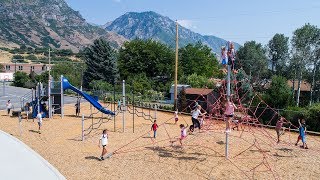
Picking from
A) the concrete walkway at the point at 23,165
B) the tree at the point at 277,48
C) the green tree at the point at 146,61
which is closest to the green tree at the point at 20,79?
the green tree at the point at 146,61

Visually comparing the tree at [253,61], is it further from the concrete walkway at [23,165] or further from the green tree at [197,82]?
the concrete walkway at [23,165]

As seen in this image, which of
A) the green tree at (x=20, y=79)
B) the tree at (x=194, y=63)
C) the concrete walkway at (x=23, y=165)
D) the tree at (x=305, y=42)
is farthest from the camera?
the tree at (x=194, y=63)

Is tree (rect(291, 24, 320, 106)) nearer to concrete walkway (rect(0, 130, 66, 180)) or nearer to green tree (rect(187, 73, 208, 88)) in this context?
green tree (rect(187, 73, 208, 88))

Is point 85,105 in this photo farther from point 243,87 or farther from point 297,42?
point 297,42

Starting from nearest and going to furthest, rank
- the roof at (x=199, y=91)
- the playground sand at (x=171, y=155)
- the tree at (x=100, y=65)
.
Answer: the playground sand at (x=171, y=155)
the roof at (x=199, y=91)
the tree at (x=100, y=65)

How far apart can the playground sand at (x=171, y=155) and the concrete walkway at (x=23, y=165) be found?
0.68 meters

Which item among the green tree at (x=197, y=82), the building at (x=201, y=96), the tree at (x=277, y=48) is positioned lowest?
the building at (x=201, y=96)

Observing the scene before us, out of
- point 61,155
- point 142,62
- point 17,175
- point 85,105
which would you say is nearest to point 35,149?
point 61,155

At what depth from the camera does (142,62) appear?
181 feet

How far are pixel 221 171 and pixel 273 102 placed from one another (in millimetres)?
15836

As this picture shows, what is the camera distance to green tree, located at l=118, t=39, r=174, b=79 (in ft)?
179

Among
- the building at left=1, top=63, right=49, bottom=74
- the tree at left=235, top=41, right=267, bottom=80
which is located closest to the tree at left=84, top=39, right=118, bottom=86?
the tree at left=235, top=41, right=267, bottom=80

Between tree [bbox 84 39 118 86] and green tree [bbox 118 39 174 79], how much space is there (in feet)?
9.68

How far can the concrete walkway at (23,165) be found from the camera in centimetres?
1166
